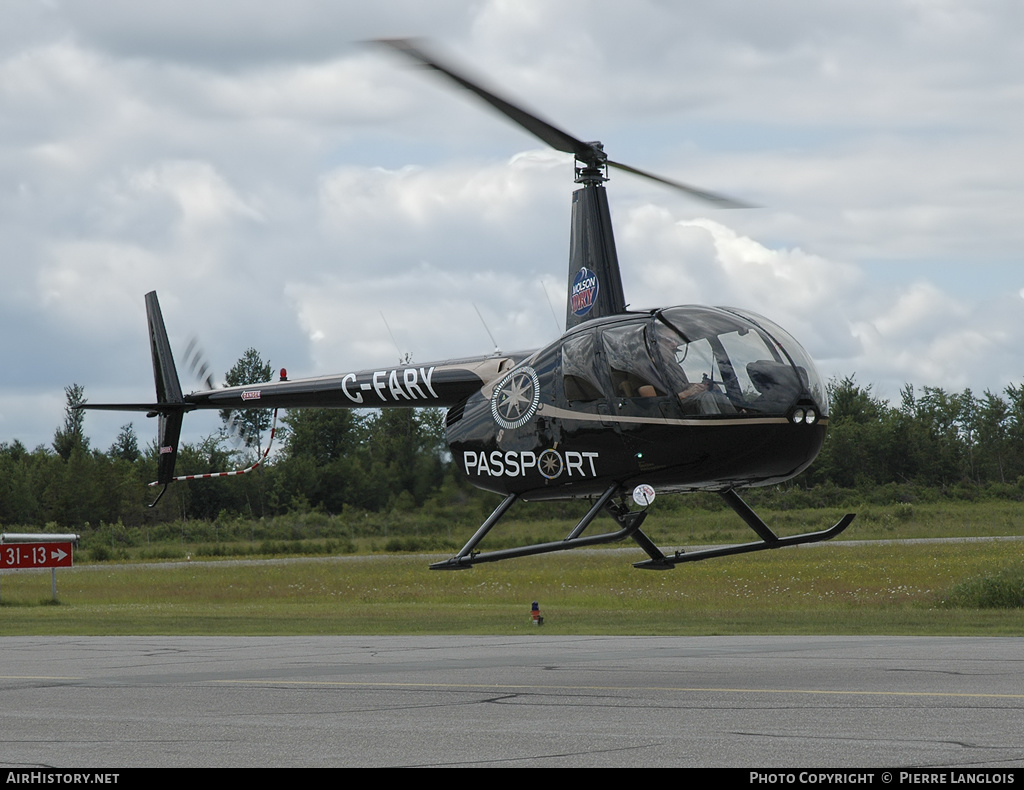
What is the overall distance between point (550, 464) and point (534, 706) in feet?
15.4

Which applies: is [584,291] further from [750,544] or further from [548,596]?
[548,596]

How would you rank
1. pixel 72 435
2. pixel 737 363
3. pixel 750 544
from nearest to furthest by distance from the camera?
pixel 737 363 < pixel 750 544 < pixel 72 435

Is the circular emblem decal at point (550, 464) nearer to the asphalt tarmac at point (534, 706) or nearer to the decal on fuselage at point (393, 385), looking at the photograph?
the asphalt tarmac at point (534, 706)

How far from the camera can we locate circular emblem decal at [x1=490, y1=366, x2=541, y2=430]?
16266 millimetres

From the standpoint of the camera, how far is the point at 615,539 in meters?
14.7

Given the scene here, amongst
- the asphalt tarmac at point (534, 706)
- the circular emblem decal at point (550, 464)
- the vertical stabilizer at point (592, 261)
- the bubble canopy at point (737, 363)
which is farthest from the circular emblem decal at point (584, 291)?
the asphalt tarmac at point (534, 706)

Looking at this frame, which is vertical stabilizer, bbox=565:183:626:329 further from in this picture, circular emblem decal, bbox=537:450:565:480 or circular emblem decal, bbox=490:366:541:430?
circular emblem decal, bbox=537:450:565:480

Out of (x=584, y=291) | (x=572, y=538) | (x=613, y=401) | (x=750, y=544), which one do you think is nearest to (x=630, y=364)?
(x=613, y=401)

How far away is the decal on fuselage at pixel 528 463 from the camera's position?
624 inches

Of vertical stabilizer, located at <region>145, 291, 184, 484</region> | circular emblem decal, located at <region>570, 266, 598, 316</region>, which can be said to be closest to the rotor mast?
circular emblem decal, located at <region>570, 266, 598, 316</region>

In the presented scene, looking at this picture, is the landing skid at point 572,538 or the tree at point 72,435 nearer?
the landing skid at point 572,538

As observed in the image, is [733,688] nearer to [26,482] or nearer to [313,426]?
[313,426]

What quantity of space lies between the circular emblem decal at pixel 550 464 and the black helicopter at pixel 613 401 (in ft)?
0.04

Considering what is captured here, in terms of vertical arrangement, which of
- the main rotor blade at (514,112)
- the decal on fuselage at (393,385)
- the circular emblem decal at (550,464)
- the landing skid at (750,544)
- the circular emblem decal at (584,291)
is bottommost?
the landing skid at (750,544)
